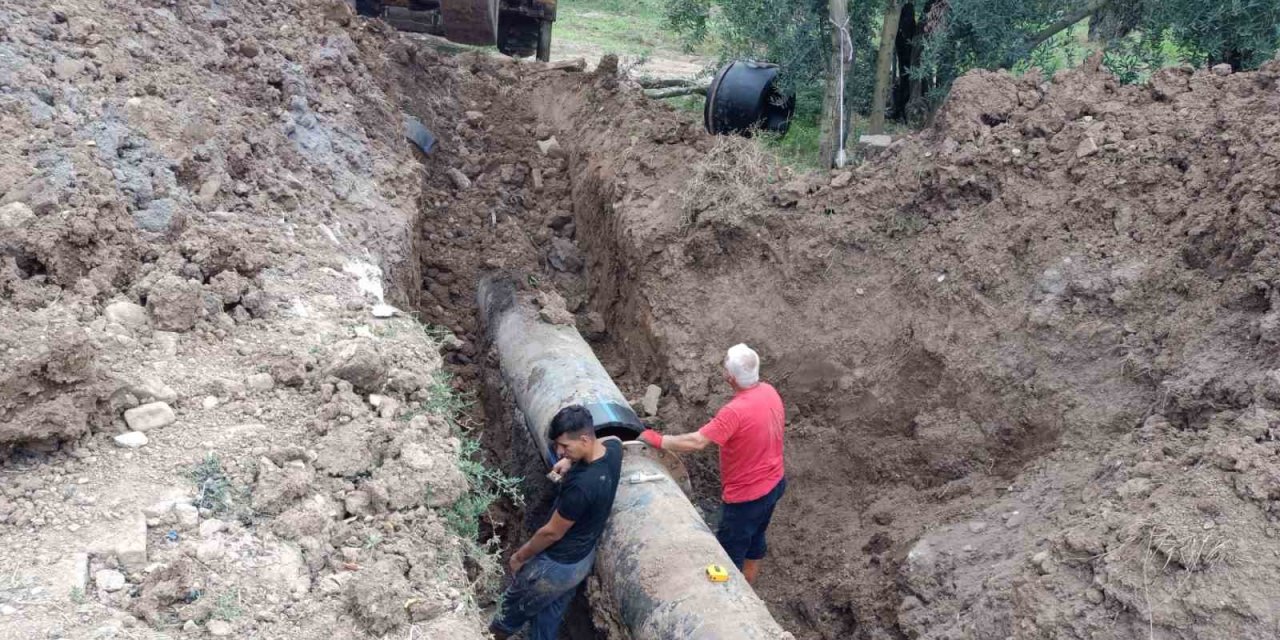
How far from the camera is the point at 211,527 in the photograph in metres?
3.62

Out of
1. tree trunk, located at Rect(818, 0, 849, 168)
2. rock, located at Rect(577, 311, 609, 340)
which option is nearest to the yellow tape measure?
rock, located at Rect(577, 311, 609, 340)

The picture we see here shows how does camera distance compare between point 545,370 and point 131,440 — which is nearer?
point 131,440

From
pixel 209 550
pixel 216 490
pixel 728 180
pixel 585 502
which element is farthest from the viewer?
pixel 728 180

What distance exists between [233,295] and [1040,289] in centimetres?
477

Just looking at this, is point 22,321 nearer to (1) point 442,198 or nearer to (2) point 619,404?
(2) point 619,404

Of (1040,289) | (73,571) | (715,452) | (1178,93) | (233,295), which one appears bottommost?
(715,452)

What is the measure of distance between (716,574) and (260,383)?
2403 millimetres

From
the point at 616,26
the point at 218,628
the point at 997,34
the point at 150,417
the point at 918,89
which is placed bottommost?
the point at 218,628

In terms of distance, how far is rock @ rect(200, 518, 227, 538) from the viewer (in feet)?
11.8

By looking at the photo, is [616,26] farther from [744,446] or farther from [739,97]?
[744,446]

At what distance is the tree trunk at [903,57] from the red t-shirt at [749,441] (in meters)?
5.90

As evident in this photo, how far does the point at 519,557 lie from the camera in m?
4.88

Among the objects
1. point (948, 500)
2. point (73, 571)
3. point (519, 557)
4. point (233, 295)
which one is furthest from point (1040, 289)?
point (73, 571)

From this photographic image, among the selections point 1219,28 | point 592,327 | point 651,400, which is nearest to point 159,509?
point 651,400
